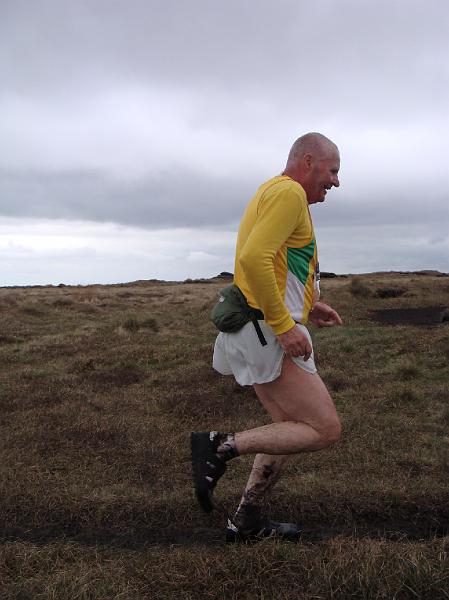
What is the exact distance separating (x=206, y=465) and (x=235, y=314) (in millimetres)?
980

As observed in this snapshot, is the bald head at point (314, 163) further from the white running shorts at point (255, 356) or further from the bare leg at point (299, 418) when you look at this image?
the bare leg at point (299, 418)

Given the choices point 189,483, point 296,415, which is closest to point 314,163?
point 296,415

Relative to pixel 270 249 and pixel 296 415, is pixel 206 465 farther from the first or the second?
pixel 270 249

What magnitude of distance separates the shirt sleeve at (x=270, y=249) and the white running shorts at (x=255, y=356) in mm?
195

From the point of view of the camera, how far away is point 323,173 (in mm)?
3518

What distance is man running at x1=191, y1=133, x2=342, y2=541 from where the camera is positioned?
316 centimetres

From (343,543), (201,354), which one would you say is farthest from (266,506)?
(201,354)

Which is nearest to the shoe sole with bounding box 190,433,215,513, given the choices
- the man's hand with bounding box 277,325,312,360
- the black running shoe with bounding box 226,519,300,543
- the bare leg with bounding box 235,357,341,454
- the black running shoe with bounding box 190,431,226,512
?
the black running shoe with bounding box 190,431,226,512

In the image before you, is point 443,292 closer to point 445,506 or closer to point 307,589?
point 445,506

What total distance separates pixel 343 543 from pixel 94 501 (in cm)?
208

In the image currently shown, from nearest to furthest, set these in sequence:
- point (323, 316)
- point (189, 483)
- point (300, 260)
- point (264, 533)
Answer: point (300, 260) → point (264, 533) → point (323, 316) → point (189, 483)

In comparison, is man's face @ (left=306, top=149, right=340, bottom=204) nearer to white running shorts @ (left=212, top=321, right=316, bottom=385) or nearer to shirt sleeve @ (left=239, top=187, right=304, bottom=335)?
shirt sleeve @ (left=239, top=187, right=304, bottom=335)

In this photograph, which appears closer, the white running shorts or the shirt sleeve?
the shirt sleeve

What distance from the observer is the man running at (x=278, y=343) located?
3.16m
